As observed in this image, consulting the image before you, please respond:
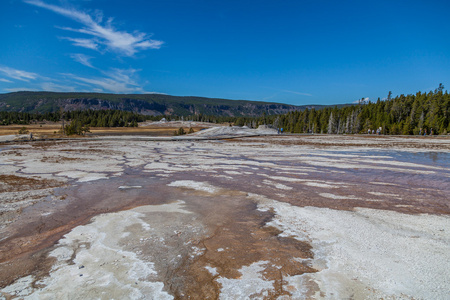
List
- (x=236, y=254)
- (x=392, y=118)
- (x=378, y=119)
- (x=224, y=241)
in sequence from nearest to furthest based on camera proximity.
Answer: (x=236, y=254), (x=224, y=241), (x=392, y=118), (x=378, y=119)

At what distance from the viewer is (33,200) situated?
7.98m

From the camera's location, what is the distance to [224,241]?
16.9ft

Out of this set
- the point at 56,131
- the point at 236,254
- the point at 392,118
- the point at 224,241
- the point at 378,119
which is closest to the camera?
the point at 236,254

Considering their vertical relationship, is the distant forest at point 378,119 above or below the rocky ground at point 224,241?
above

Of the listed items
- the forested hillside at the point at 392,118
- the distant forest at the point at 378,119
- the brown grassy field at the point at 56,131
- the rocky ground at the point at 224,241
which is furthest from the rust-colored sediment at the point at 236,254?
the forested hillside at the point at 392,118

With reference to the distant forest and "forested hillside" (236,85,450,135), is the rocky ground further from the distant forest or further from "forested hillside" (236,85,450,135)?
"forested hillside" (236,85,450,135)

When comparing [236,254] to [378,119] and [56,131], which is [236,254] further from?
[378,119]

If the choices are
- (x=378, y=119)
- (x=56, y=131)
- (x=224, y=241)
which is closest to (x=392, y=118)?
(x=378, y=119)

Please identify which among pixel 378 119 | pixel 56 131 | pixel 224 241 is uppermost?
pixel 378 119

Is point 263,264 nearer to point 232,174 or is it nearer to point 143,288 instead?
point 143,288

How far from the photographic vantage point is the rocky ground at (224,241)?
3.72 meters

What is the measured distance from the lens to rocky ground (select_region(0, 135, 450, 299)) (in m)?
3.72

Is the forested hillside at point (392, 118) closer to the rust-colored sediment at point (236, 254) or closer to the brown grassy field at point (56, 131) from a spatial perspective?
the brown grassy field at point (56, 131)

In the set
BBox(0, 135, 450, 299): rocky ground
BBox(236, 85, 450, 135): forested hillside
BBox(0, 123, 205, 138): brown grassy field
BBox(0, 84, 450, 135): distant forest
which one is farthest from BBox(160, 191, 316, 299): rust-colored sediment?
BBox(236, 85, 450, 135): forested hillside
